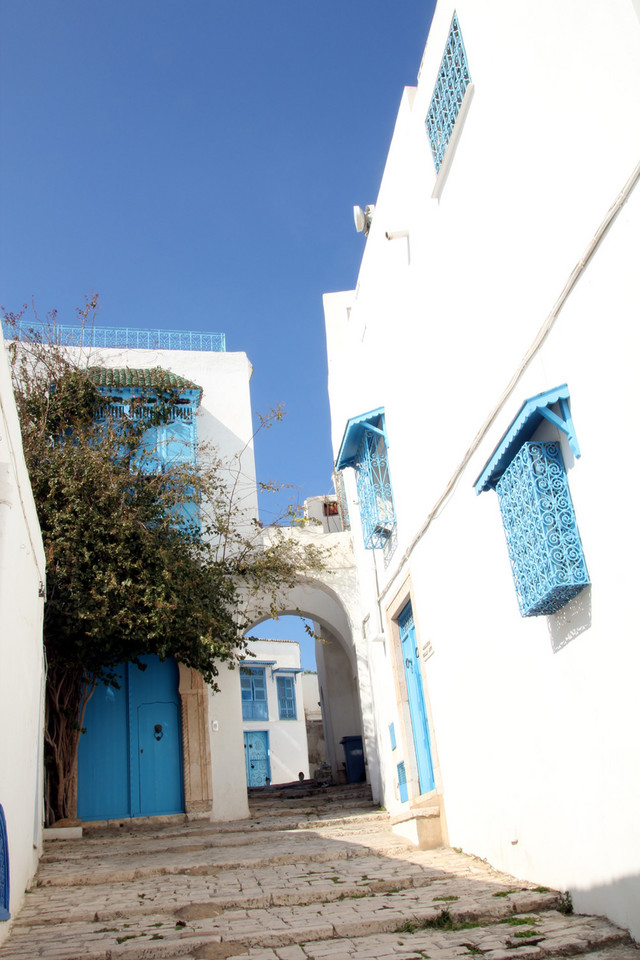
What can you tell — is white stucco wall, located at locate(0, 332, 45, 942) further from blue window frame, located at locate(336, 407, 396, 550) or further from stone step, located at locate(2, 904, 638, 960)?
blue window frame, located at locate(336, 407, 396, 550)

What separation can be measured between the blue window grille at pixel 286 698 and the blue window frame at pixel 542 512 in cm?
2033

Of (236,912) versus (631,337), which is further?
(236,912)

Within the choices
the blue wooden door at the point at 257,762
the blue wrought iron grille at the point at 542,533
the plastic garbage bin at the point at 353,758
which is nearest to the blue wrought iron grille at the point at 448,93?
the blue wrought iron grille at the point at 542,533

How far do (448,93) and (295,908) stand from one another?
5.64 m

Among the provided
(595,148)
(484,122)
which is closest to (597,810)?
(595,148)

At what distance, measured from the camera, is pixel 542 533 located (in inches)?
157

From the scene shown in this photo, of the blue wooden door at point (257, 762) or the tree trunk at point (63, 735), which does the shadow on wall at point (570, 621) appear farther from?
the blue wooden door at point (257, 762)

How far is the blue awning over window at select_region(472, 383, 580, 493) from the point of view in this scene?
3984 mm

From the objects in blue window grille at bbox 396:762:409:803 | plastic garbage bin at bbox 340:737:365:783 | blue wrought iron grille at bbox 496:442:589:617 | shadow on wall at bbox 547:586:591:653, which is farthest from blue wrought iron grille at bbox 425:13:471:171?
plastic garbage bin at bbox 340:737:365:783

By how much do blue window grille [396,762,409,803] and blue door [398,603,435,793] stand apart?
0.87 ft

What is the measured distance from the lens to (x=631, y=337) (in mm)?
3408

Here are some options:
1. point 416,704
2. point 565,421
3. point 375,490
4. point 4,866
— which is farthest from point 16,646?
point 375,490

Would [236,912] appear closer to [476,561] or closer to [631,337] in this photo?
[476,561]

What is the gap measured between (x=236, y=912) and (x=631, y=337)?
388 centimetres
